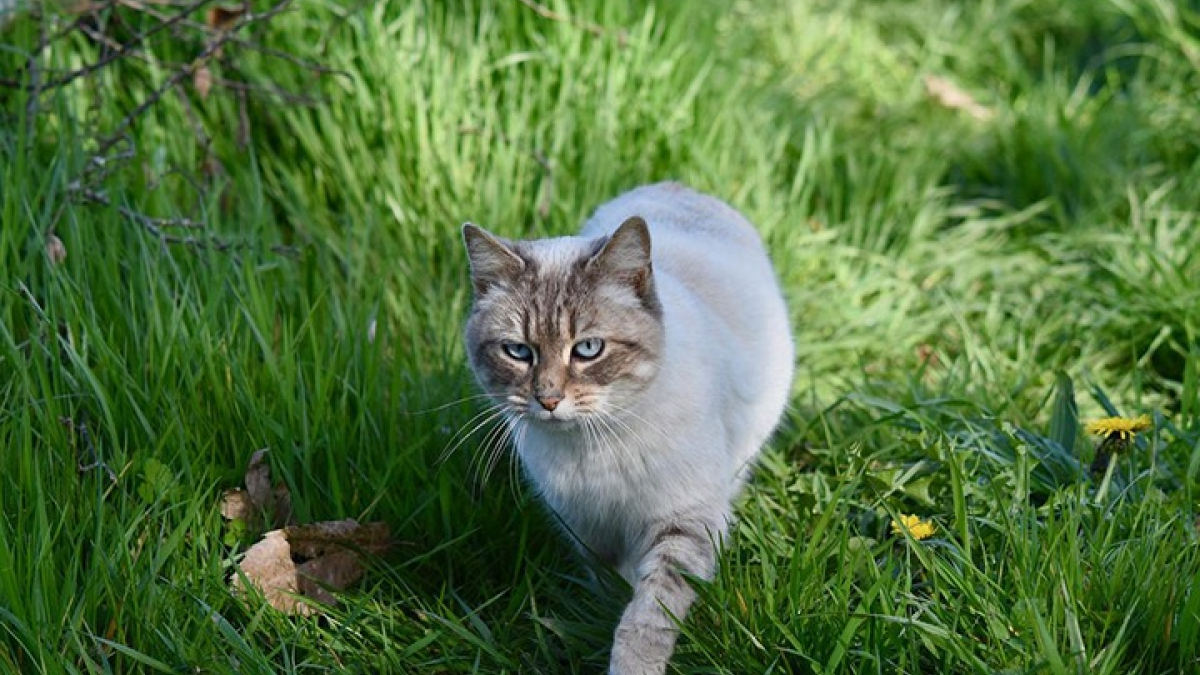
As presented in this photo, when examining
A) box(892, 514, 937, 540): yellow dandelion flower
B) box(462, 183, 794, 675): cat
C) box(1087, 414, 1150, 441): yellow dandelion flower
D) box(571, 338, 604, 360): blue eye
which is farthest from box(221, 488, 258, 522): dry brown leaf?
box(1087, 414, 1150, 441): yellow dandelion flower

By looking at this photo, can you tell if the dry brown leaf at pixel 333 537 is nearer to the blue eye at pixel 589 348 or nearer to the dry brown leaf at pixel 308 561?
the dry brown leaf at pixel 308 561

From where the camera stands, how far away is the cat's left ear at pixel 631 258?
9.43ft

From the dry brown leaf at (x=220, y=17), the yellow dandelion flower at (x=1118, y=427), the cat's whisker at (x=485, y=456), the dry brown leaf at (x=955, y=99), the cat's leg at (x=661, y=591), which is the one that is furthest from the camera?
the dry brown leaf at (x=955, y=99)

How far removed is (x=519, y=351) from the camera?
2979 mm

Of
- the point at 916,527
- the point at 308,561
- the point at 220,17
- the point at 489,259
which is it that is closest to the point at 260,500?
the point at 308,561

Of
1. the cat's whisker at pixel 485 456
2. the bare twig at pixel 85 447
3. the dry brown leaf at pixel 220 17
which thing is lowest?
the cat's whisker at pixel 485 456

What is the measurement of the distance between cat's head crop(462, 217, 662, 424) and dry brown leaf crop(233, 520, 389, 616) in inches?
18.9

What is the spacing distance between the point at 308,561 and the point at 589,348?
2.67 feet

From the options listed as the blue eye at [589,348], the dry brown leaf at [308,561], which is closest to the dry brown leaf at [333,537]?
the dry brown leaf at [308,561]

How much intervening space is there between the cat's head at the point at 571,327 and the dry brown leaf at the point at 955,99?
334 cm

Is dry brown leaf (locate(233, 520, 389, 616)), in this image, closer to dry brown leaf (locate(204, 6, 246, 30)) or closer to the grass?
the grass

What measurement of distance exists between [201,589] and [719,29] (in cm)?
366

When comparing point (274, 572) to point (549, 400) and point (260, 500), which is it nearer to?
point (260, 500)

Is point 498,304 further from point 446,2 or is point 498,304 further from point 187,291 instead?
point 446,2
